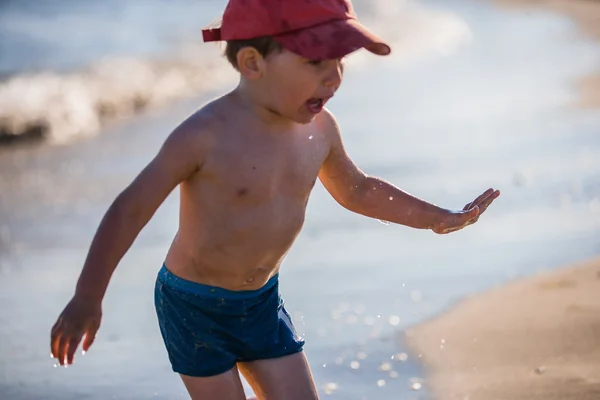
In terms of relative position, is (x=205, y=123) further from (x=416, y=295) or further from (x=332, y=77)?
(x=416, y=295)

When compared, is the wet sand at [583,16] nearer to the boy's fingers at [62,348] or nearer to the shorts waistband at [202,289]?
the shorts waistband at [202,289]

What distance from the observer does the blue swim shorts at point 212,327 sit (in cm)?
341

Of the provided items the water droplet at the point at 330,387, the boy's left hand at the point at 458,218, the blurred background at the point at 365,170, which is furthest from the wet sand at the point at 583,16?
the boy's left hand at the point at 458,218

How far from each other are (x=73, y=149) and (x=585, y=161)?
4.00 meters

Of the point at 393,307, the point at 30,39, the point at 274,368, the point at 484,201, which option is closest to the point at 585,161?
the point at 393,307

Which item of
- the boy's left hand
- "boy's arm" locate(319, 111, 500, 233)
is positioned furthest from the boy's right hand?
the boy's left hand

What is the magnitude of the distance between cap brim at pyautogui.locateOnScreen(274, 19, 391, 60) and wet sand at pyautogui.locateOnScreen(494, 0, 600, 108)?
20.4ft

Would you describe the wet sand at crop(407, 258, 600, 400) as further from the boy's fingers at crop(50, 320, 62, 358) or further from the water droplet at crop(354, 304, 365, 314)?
the boy's fingers at crop(50, 320, 62, 358)

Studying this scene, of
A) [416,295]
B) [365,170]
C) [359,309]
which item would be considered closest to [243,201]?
[359,309]

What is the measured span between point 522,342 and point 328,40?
6.24 feet

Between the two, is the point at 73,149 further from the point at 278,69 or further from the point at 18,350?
the point at 278,69

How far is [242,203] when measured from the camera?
11.0 ft

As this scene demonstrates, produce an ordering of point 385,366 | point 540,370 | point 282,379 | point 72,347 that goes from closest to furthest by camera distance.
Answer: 1. point 72,347
2. point 282,379
3. point 540,370
4. point 385,366

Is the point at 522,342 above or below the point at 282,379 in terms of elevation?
below
